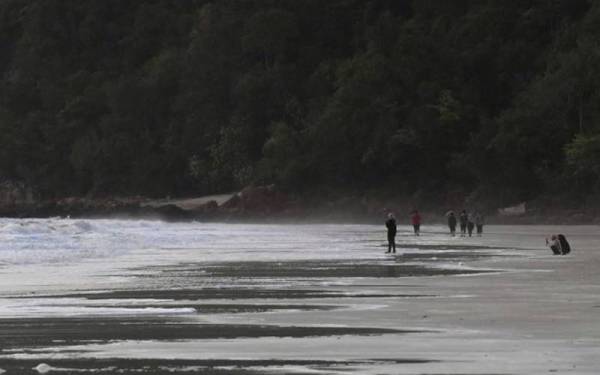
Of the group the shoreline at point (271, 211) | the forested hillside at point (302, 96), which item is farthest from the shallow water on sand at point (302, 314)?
the forested hillside at point (302, 96)

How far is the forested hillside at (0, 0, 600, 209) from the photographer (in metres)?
77.9

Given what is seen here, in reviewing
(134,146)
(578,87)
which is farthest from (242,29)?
(578,87)

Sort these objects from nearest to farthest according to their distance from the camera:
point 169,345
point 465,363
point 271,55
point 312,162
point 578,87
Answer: point 465,363, point 169,345, point 578,87, point 312,162, point 271,55

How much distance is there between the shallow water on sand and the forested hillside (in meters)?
45.9

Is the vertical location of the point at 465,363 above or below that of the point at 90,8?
Answer: below

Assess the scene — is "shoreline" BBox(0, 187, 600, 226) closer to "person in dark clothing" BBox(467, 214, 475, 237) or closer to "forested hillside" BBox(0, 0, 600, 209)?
"forested hillside" BBox(0, 0, 600, 209)

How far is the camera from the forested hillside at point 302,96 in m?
77.9

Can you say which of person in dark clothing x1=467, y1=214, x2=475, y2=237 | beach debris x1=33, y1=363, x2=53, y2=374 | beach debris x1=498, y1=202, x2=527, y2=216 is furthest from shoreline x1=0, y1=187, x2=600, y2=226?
beach debris x1=33, y1=363, x2=53, y2=374

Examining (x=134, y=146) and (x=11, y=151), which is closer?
(x=134, y=146)

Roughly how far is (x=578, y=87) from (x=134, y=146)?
153ft

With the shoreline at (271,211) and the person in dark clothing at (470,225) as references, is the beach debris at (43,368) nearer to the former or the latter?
the person in dark clothing at (470,225)

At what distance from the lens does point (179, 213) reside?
87.4 metres

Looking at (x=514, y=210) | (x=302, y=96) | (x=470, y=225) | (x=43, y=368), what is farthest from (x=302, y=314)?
(x=302, y=96)

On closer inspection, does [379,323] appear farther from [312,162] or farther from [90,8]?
[90,8]
